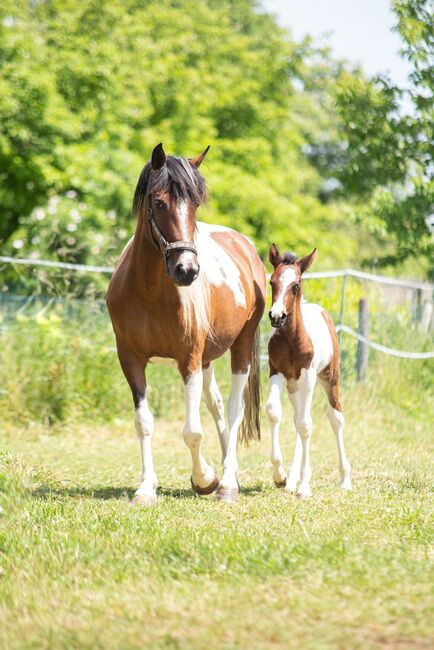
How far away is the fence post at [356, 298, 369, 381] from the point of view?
12148mm

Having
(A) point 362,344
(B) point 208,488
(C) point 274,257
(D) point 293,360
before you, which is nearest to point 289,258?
(C) point 274,257

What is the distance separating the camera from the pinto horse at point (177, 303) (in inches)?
226

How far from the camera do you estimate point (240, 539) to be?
461 centimetres

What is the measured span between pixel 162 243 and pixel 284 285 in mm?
1224

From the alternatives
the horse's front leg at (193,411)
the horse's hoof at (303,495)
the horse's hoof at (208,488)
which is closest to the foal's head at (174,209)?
the horse's front leg at (193,411)

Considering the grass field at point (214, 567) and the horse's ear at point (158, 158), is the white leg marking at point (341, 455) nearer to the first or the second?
the grass field at point (214, 567)

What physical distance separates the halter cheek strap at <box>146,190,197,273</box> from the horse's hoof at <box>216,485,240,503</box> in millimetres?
1693

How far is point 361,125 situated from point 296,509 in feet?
30.2

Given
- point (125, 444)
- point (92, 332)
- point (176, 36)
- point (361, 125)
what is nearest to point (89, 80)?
point (176, 36)

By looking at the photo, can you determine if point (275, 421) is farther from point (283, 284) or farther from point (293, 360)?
point (283, 284)

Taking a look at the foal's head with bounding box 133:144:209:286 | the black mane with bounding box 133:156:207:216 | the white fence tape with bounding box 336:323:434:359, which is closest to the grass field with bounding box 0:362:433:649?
the foal's head with bounding box 133:144:209:286

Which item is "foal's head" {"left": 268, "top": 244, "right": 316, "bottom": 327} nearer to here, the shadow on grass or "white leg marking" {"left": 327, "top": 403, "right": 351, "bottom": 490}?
"white leg marking" {"left": 327, "top": 403, "right": 351, "bottom": 490}

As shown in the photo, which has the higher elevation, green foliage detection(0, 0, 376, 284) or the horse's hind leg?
green foliage detection(0, 0, 376, 284)

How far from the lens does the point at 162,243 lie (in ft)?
18.8
